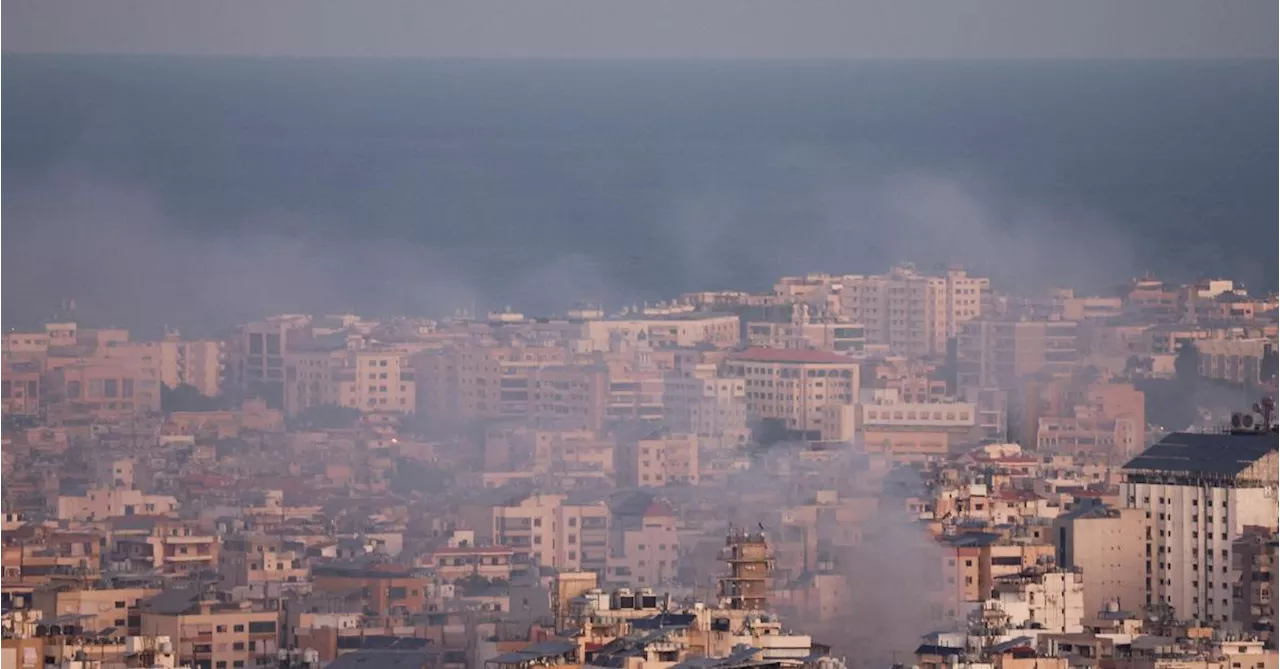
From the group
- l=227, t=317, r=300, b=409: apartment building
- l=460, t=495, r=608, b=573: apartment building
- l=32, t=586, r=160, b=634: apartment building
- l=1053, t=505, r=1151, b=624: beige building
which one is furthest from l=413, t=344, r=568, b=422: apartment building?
l=32, t=586, r=160, b=634: apartment building

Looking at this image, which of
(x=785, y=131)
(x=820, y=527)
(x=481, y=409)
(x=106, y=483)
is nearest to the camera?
(x=820, y=527)

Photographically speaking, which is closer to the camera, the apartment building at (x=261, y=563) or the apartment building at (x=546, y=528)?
the apartment building at (x=261, y=563)

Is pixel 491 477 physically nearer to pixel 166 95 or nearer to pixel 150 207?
pixel 150 207

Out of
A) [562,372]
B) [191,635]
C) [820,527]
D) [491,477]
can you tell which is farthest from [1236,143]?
[191,635]

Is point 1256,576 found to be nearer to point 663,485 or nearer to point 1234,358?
point 663,485

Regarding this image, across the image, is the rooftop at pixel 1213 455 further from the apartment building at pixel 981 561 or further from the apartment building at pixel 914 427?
the apartment building at pixel 914 427

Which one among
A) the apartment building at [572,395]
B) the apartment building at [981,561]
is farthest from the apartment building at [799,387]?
the apartment building at [981,561]
